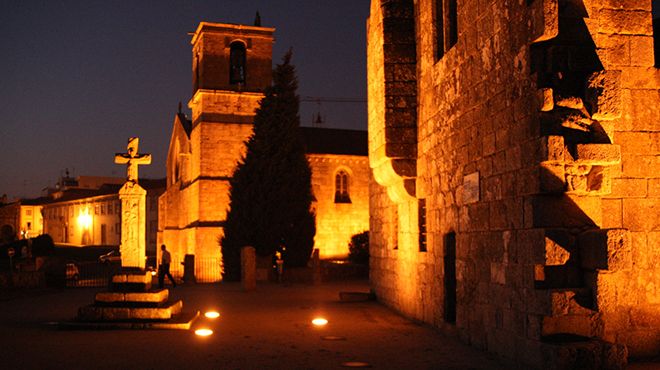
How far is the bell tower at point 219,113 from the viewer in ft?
104

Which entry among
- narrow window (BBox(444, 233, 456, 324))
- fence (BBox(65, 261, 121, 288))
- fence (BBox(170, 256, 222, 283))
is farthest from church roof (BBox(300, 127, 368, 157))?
narrow window (BBox(444, 233, 456, 324))

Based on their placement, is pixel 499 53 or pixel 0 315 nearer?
pixel 499 53

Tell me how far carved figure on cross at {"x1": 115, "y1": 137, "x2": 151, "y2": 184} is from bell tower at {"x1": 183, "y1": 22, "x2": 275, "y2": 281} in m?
17.9

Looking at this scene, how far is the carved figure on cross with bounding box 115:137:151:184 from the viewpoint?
527 inches

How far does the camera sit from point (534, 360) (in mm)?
6543

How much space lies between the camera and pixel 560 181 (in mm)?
6328

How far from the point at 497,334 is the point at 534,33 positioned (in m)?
3.67

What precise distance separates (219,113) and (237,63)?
3204mm

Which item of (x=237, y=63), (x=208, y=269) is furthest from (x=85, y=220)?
(x=208, y=269)

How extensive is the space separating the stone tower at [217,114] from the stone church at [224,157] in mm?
52

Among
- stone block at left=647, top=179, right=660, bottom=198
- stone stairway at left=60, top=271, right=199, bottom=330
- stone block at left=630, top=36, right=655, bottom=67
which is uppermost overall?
stone block at left=630, top=36, right=655, bottom=67

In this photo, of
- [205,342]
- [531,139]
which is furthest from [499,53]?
[205,342]

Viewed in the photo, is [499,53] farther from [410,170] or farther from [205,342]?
[205,342]

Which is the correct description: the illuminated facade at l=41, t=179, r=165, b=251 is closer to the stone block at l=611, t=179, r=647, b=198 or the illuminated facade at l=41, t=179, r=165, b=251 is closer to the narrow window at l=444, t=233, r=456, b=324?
the narrow window at l=444, t=233, r=456, b=324
